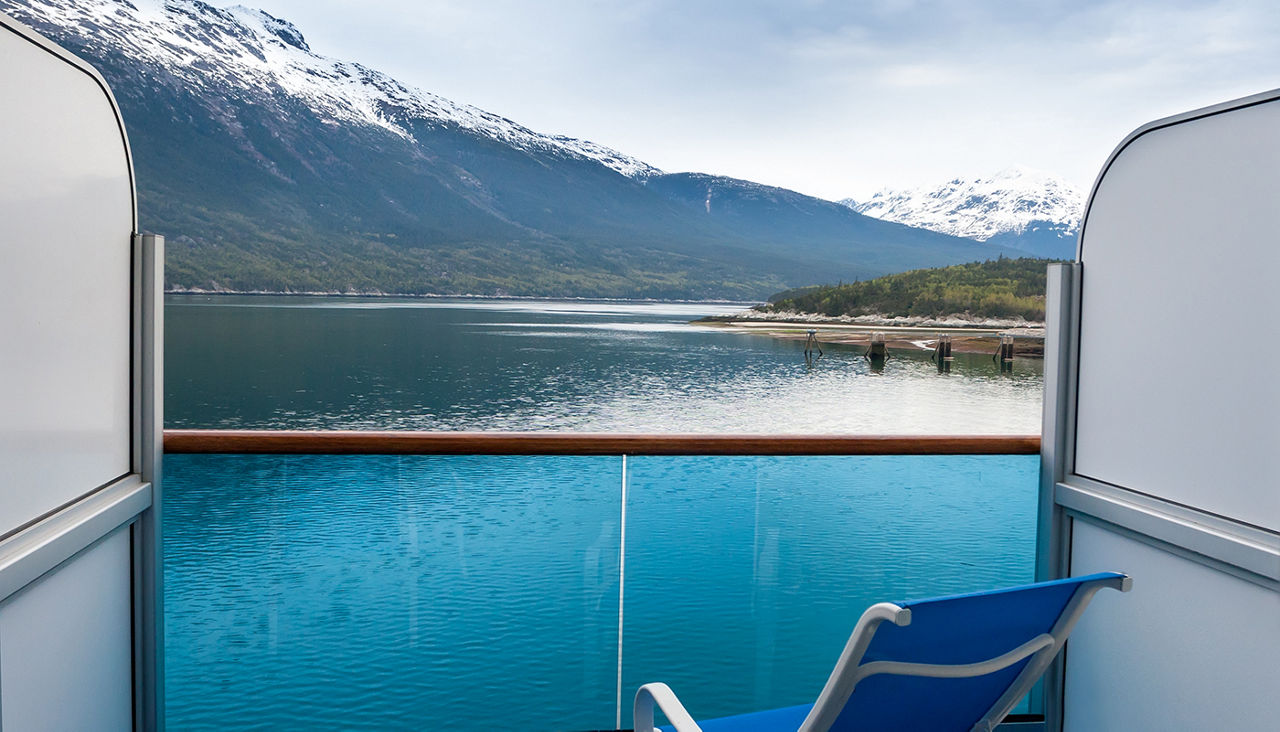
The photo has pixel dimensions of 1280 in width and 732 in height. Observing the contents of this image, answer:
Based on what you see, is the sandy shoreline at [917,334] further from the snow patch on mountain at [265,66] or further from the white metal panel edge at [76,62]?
the snow patch on mountain at [265,66]

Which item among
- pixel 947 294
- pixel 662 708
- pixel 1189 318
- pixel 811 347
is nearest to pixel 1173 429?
pixel 1189 318

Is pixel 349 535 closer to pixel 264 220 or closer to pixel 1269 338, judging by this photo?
pixel 1269 338

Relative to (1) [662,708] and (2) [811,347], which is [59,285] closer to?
(1) [662,708]

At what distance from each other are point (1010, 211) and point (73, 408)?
80410 mm

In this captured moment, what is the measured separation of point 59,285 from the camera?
1.26 meters

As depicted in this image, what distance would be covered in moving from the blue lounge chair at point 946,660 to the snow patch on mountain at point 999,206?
248ft

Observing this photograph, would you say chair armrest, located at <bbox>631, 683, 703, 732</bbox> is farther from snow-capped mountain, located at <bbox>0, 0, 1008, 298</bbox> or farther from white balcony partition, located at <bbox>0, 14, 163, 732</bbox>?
snow-capped mountain, located at <bbox>0, 0, 1008, 298</bbox>

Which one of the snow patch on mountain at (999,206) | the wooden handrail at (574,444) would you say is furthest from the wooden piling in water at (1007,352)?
the wooden handrail at (574,444)

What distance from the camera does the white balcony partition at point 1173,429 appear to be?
1375mm

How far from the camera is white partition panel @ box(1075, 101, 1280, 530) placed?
137 centimetres

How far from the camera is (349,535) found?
181cm

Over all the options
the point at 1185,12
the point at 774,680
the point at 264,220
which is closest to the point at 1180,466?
the point at 774,680

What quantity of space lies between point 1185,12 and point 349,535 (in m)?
52.0

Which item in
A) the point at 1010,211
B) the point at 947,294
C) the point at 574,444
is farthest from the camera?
the point at 1010,211
